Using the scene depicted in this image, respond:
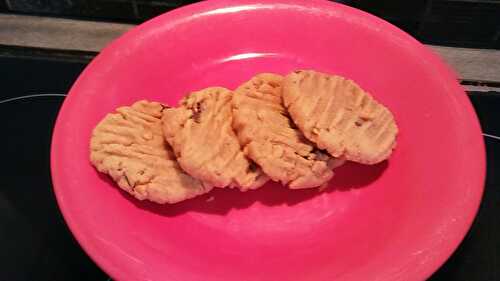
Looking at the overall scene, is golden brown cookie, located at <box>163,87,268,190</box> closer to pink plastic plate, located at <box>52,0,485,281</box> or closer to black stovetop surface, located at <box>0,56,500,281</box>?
pink plastic plate, located at <box>52,0,485,281</box>

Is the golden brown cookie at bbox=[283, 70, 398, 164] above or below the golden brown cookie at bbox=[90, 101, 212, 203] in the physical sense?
above

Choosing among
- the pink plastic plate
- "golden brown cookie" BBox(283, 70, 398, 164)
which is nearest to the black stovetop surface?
the pink plastic plate

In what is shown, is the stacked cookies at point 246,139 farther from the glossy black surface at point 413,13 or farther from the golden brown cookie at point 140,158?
the glossy black surface at point 413,13

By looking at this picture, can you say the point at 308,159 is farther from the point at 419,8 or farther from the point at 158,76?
the point at 419,8

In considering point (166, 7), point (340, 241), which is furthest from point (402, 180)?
point (166, 7)

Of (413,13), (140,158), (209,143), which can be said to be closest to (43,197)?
(140,158)

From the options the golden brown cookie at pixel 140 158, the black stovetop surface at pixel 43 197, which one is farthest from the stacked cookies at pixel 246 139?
the black stovetop surface at pixel 43 197
